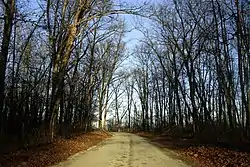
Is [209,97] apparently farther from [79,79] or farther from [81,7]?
[81,7]

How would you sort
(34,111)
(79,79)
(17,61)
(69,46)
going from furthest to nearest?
(79,79) → (34,111) → (17,61) → (69,46)

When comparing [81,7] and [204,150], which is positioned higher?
[81,7]

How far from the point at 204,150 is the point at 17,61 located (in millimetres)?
18383

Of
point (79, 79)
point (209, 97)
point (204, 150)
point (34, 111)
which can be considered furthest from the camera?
point (209, 97)

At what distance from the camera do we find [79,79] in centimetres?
3600

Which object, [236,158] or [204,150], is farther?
[204,150]

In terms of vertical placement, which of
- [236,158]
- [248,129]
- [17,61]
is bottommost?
[236,158]

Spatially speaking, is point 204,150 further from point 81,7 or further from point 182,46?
point 182,46

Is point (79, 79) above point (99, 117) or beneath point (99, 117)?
above

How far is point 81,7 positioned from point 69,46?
2.50 meters

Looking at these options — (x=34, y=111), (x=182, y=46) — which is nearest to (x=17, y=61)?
(x=34, y=111)

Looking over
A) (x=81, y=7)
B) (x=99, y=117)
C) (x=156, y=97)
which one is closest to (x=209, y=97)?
(x=99, y=117)

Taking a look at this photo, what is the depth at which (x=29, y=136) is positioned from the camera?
18797mm

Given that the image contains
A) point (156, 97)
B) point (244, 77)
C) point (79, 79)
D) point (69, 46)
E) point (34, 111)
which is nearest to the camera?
point (69, 46)
